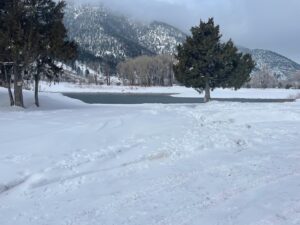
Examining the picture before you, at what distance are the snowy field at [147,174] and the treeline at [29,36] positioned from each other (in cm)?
1001

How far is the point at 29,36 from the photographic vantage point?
25641 mm

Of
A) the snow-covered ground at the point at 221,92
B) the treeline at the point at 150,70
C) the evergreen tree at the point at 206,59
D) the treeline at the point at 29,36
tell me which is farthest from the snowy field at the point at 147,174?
the treeline at the point at 150,70

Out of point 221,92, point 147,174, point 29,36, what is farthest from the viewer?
point 221,92

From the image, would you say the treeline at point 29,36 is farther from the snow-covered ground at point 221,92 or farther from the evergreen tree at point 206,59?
the snow-covered ground at point 221,92

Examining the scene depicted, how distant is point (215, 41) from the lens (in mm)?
41906

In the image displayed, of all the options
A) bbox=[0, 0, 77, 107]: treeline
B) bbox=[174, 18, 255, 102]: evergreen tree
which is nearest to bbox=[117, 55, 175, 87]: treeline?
bbox=[174, 18, 255, 102]: evergreen tree

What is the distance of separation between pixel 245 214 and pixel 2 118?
13.9 meters

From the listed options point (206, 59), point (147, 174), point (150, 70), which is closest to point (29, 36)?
point (147, 174)

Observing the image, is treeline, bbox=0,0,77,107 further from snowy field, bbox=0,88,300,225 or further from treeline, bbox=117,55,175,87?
treeline, bbox=117,55,175,87

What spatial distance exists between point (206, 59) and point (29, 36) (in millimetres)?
19355

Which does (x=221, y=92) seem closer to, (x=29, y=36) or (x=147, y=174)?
(x=29, y=36)

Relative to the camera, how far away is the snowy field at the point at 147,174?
7.36m

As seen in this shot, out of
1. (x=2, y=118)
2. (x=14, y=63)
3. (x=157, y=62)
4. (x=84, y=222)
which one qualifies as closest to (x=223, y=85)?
(x=14, y=63)

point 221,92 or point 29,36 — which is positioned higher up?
point 29,36
